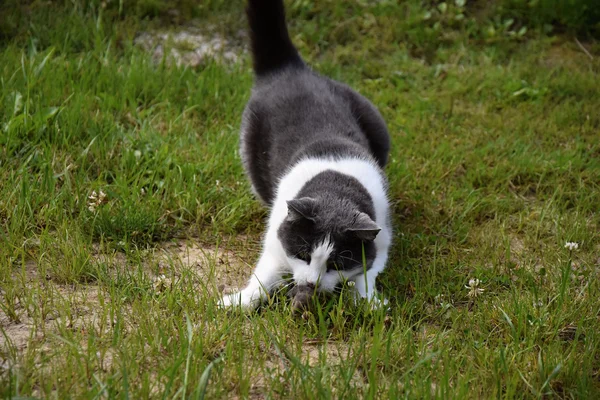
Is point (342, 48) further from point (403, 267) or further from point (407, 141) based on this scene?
point (403, 267)

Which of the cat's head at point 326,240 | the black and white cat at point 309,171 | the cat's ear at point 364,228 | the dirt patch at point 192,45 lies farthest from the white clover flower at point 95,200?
the dirt patch at point 192,45

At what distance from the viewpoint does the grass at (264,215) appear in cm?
238

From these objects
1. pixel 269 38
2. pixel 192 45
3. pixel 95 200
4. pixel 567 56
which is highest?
pixel 269 38

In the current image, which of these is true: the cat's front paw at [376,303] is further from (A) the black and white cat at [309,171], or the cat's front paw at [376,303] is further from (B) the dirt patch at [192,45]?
(B) the dirt patch at [192,45]

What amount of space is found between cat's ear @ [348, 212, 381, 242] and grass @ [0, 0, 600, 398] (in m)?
0.31

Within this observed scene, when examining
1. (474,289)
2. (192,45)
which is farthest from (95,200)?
(192,45)

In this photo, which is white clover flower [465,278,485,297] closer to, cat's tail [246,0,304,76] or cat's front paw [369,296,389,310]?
cat's front paw [369,296,389,310]

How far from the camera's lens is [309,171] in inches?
133

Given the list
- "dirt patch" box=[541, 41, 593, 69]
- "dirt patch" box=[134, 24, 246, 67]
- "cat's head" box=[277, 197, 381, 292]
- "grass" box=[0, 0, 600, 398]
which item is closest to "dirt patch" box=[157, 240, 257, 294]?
"grass" box=[0, 0, 600, 398]

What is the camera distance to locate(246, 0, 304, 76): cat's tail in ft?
13.3

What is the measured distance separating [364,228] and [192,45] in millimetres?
3169

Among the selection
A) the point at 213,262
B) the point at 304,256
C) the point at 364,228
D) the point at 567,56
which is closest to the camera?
the point at 364,228

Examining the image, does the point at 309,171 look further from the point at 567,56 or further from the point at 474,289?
the point at 567,56

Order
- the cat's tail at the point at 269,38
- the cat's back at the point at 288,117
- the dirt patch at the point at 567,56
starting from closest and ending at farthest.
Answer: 1. the cat's back at the point at 288,117
2. the cat's tail at the point at 269,38
3. the dirt patch at the point at 567,56
